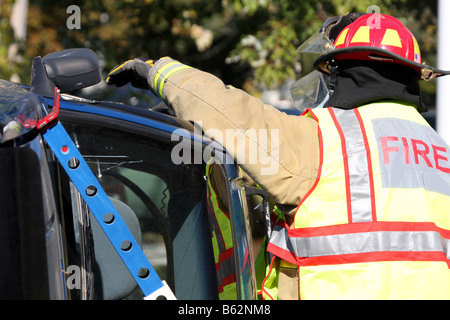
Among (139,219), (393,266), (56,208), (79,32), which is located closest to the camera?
(56,208)

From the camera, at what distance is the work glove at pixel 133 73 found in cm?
238

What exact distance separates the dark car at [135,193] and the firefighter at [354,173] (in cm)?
12

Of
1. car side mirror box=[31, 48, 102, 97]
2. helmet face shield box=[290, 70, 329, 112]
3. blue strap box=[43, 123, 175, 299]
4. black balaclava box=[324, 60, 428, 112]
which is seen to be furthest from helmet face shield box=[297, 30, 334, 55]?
blue strap box=[43, 123, 175, 299]

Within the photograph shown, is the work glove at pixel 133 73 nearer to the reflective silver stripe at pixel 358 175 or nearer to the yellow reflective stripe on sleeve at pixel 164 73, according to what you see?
the yellow reflective stripe on sleeve at pixel 164 73

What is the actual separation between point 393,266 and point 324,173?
0.36 meters

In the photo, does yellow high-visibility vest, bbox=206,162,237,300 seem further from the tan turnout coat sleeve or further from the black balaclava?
the black balaclava

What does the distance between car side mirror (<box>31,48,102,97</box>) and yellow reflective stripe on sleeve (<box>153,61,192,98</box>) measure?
0.25 m

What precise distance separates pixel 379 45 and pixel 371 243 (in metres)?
0.70

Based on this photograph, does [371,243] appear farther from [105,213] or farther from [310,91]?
[310,91]

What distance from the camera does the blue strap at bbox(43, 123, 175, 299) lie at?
1713mm

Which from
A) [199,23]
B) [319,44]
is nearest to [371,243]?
[319,44]

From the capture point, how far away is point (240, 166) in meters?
2.09
